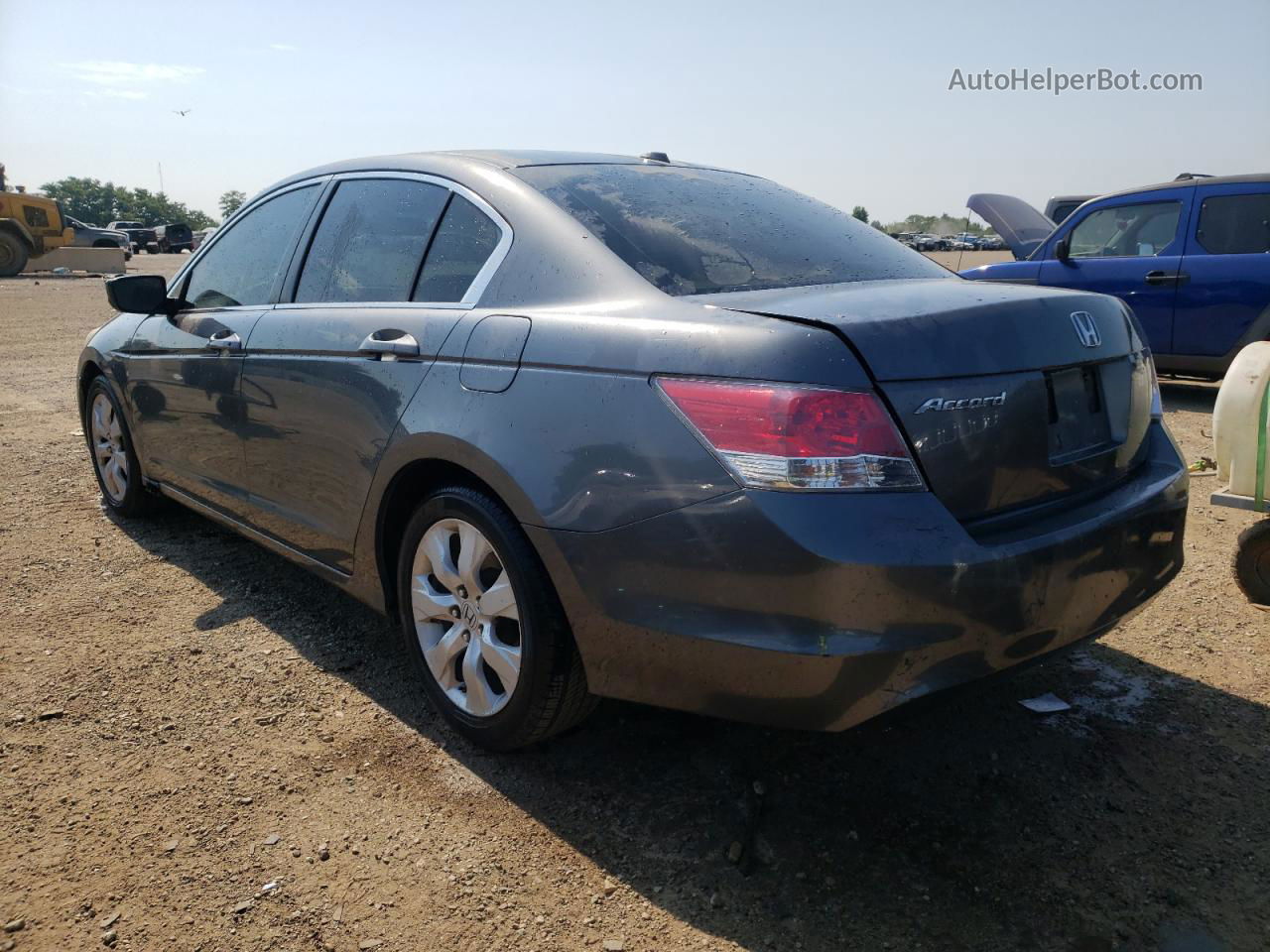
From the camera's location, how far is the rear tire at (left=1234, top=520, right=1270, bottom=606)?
3.52 m

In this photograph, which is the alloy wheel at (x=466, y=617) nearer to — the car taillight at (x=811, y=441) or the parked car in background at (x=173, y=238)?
the car taillight at (x=811, y=441)

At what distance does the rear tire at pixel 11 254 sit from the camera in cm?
2489

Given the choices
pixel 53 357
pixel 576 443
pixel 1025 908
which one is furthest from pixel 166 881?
pixel 53 357

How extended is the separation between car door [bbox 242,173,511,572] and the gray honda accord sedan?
0.04 feet

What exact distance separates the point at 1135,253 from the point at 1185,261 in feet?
1.51

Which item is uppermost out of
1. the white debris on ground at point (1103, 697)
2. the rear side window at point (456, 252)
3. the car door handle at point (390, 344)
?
the rear side window at point (456, 252)

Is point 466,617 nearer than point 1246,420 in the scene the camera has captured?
Yes

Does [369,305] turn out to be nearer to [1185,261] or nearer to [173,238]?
[1185,261]

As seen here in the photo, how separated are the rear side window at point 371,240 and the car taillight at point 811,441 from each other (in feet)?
4.44

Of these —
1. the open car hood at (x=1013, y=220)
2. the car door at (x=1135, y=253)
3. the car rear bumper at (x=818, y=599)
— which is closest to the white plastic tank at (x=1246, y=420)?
the car rear bumper at (x=818, y=599)

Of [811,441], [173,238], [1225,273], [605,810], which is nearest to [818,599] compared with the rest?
[811,441]

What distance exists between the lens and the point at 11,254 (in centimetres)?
2517

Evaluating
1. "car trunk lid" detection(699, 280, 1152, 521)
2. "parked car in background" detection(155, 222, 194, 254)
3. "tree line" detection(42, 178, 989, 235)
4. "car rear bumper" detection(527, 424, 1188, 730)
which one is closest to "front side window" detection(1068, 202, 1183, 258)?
"car trunk lid" detection(699, 280, 1152, 521)

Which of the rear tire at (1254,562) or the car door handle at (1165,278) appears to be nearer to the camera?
the rear tire at (1254,562)
